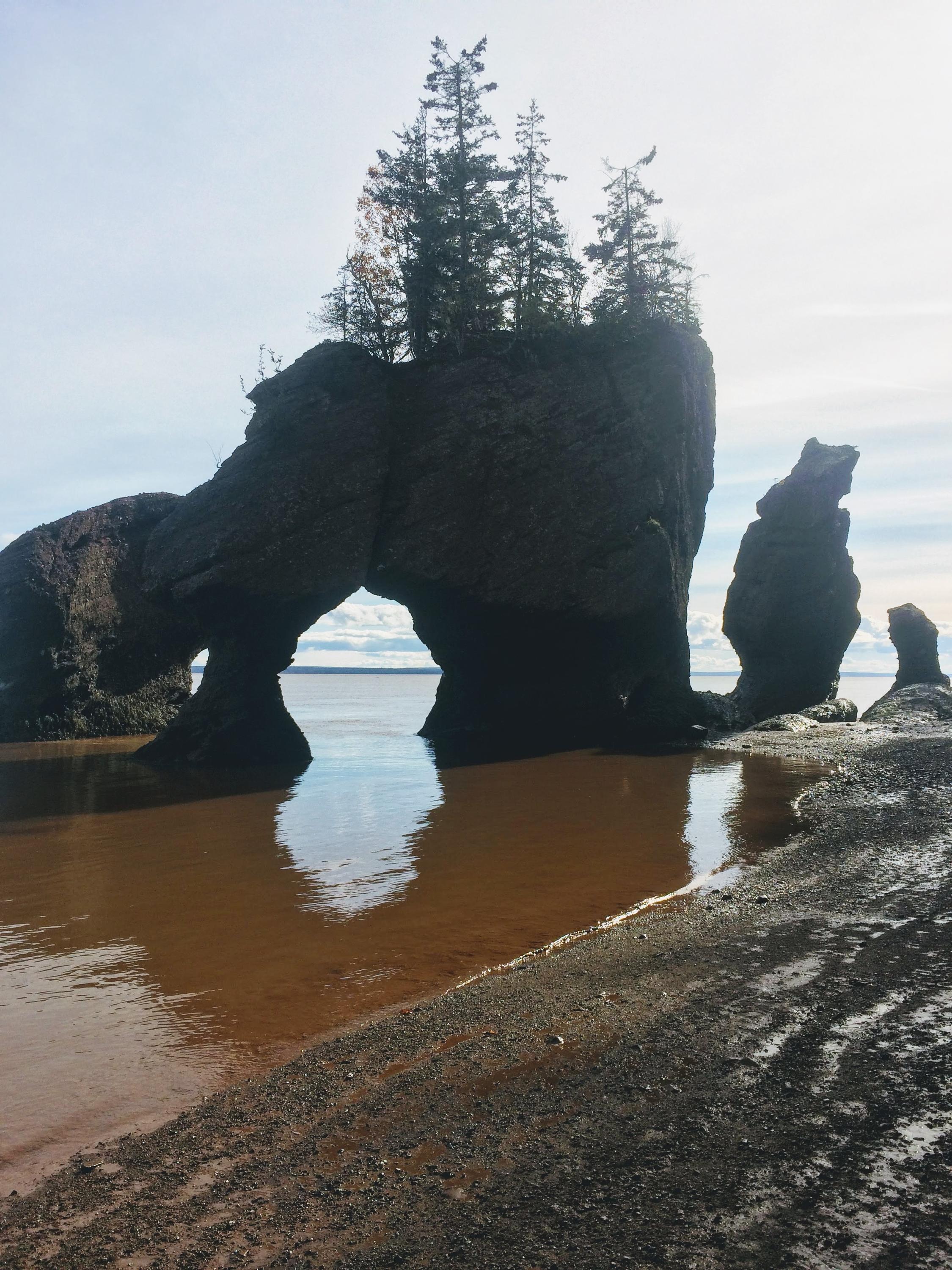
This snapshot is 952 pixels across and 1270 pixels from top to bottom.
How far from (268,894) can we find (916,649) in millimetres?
37859

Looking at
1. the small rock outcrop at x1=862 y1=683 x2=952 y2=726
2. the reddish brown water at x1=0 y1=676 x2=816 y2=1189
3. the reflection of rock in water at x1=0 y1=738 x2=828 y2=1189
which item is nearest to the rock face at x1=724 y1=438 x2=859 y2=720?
the small rock outcrop at x1=862 y1=683 x2=952 y2=726

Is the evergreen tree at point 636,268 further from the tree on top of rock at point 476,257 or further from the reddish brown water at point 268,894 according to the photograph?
the reddish brown water at point 268,894

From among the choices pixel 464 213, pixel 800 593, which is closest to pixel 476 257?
pixel 464 213

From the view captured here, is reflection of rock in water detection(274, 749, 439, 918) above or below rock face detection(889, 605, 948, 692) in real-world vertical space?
below

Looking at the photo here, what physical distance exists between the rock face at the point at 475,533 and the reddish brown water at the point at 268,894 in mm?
5021

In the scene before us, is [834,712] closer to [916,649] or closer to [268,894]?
[916,649]

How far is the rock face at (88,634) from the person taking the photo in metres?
31.1

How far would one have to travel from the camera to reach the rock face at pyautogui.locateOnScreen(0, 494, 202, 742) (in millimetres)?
31109

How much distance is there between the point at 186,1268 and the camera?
3.58m

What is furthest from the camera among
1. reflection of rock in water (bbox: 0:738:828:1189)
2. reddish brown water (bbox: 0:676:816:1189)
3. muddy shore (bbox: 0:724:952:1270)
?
reflection of rock in water (bbox: 0:738:828:1189)

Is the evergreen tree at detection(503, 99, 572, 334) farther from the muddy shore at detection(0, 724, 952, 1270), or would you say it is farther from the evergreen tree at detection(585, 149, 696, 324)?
the muddy shore at detection(0, 724, 952, 1270)

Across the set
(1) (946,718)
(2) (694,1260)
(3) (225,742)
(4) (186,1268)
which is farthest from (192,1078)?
(1) (946,718)

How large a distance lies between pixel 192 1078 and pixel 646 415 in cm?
2501

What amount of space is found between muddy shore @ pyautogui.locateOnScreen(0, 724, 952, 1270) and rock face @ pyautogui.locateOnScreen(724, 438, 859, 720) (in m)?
31.6
